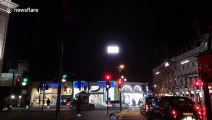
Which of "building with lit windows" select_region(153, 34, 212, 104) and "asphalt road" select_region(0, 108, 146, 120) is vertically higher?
"building with lit windows" select_region(153, 34, 212, 104)

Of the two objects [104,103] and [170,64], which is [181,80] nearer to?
[170,64]

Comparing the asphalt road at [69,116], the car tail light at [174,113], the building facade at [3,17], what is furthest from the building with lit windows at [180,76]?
the building facade at [3,17]

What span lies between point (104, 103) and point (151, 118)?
134ft

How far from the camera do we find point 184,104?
13.2 meters

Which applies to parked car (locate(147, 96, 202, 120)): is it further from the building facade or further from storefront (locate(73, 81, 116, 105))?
storefront (locate(73, 81, 116, 105))

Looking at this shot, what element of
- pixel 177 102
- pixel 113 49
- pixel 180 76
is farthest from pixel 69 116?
pixel 180 76

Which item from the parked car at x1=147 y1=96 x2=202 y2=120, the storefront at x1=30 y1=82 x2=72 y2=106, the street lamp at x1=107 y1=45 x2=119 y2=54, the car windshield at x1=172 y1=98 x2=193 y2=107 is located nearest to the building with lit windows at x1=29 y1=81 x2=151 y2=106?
the storefront at x1=30 y1=82 x2=72 y2=106

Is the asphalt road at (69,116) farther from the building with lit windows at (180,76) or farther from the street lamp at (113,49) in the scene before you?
the building with lit windows at (180,76)

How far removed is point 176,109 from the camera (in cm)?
1267

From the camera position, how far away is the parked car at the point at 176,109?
40.9 ft

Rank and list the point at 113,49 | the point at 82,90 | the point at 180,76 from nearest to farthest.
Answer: the point at 113,49
the point at 180,76
the point at 82,90

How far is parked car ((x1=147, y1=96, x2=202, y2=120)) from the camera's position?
12477 millimetres

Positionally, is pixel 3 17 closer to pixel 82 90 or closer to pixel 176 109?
pixel 176 109

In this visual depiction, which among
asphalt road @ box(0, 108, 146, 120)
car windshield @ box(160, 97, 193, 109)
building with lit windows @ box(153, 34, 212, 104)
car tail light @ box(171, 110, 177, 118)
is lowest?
asphalt road @ box(0, 108, 146, 120)
